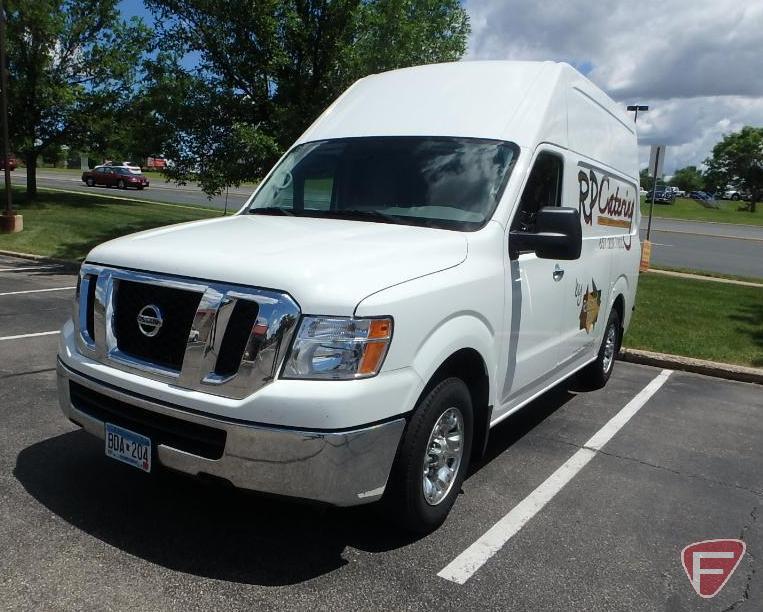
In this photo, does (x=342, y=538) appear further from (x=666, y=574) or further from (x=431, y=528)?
(x=666, y=574)

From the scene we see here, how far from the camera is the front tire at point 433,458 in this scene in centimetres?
325

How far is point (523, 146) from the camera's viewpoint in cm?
428

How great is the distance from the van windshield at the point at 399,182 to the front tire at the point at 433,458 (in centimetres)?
100

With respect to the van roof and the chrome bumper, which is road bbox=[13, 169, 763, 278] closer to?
the van roof

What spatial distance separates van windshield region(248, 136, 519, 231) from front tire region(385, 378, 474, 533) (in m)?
1.00

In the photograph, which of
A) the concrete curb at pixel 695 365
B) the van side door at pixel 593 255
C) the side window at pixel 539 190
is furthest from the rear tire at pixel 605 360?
the side window at pixel 539 190

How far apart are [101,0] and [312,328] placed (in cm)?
2313

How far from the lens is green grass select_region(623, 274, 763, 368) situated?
28.1ft

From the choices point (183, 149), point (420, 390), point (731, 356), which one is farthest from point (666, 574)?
point (183, 149)

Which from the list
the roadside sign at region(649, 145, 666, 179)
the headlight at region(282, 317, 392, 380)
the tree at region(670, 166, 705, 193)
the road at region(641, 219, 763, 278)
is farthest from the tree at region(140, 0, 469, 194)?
the tree at region(670, 166, 705, 193)

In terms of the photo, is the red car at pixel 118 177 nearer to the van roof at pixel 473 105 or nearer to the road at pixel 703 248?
the road at pixel 703 248

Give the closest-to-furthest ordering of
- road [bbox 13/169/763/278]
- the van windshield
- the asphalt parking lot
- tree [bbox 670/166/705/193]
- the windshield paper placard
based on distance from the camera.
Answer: the asphalt parking lot → the van windshield → the windshield paper placard → road [bbox 13/169/763/278] → tree [bbox 670/166/705/193]

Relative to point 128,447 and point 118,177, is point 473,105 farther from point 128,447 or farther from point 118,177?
point 118,177

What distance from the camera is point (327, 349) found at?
115 inches
